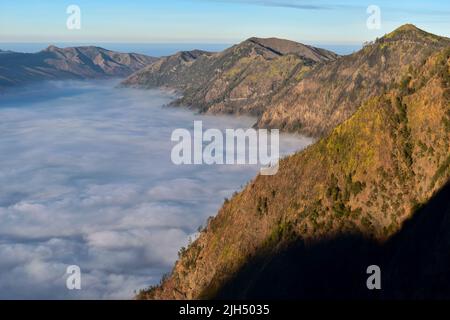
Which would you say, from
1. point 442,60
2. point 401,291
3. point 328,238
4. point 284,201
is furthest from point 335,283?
point 442,60

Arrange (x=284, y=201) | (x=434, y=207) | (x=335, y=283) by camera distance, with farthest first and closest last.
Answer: (x=284, y=201), (x=335, y=283), (x=434, y=207)

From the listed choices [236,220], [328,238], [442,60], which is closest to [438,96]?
[442,60]

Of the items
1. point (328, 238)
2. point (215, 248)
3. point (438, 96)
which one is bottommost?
point (215, 248)

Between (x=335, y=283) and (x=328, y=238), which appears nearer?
(x=335, y=283)
